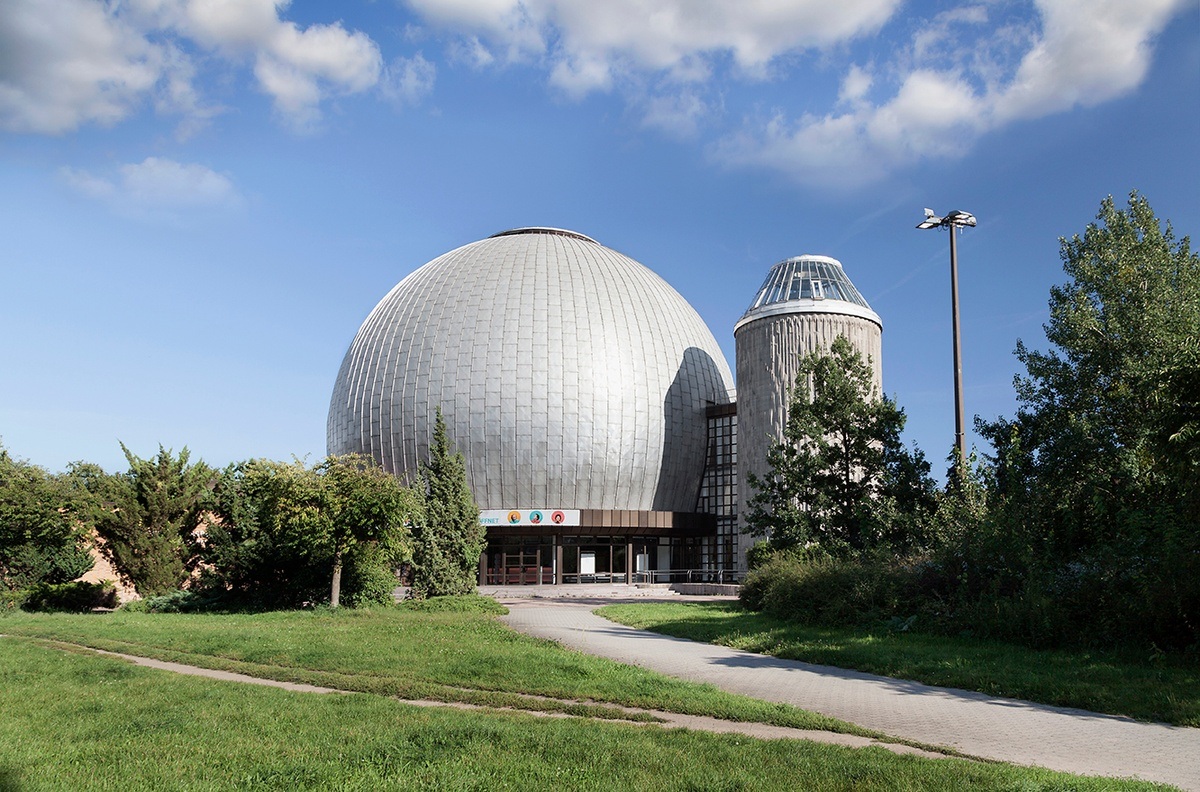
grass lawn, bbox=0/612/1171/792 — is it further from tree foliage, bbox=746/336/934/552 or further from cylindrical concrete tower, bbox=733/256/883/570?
cylindrical concrete tower, bbox=733/256/883/570

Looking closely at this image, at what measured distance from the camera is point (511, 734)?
860cm

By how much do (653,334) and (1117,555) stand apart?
38.7m

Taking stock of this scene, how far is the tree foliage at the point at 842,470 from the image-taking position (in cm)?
2430

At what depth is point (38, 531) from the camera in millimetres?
28234

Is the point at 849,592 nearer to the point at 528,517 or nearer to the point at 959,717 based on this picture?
the point at 959,717

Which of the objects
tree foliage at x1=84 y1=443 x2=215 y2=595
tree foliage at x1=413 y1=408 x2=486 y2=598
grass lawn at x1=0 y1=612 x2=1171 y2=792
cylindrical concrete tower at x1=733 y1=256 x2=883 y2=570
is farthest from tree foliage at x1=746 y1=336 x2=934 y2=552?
tree foliage at x1=84 y1=443 x2=215 y2=595

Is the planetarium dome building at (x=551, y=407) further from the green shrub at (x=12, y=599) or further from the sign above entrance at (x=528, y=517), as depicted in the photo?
the green shrub at (x=12, y=599)

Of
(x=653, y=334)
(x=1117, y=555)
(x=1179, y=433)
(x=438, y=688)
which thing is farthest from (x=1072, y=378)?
(x=653, y=334)

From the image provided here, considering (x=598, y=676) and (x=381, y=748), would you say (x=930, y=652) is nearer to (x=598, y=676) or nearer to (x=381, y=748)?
(x=598, y=676)

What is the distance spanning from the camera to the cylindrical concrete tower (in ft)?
137

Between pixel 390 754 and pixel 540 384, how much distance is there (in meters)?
41.0

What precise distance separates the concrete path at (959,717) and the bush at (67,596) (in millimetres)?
20258

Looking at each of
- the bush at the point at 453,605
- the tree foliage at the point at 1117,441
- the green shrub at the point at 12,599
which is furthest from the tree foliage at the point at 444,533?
the tree foliage at the point at 1117,441

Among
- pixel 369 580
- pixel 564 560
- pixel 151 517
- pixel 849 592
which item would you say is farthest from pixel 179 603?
pixel 564 560
